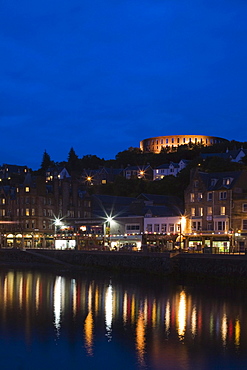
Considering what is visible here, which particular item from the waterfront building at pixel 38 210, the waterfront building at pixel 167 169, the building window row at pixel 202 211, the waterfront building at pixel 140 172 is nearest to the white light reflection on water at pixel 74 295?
the building window row at pixel 202 211

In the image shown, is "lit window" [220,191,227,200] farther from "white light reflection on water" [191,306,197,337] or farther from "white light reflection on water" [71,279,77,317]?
"white light reflection on water" [191,306,197,337]

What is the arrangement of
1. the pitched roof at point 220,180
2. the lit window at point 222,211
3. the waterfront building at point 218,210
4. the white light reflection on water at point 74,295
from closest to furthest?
the white light reflection on water at point 74,295, the waterfront building at point 218,210, the lit window at point 222,211, the pitched roof at point 220,180

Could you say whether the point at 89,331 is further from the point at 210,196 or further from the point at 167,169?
the point at 167,169

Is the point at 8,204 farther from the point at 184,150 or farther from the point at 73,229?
the point at 184,150

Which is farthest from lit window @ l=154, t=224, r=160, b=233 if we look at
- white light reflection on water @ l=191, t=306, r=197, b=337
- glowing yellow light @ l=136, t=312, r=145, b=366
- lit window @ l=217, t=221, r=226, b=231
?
glowing yellow light @ l=136, t=312, r=145, b=366

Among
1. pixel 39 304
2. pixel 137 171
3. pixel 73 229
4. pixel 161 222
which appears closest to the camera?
pixel 39 304

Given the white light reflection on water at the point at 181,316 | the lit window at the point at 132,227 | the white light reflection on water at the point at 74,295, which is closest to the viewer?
the white light reflection on water at the point at 181,316

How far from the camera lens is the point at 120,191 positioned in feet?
449

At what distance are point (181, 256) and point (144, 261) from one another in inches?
262

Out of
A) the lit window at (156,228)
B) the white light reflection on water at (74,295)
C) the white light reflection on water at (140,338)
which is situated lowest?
the white light reflection on water at (140,338)

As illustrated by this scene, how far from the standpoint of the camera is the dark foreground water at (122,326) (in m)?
33.0

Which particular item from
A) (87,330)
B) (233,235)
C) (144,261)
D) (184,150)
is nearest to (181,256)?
(144,261)

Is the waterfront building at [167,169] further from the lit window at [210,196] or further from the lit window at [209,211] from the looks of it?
the lit window at [209,211]

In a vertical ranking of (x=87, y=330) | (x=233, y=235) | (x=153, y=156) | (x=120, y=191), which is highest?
(x=153, y=156)
